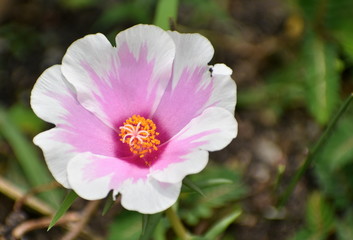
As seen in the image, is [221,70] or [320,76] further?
[320,76]

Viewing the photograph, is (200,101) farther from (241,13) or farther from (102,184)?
(241,13)

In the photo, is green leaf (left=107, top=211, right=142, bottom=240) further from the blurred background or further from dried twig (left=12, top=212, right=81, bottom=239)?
dried twig (left=12, top=212, right=81, bottom=239)

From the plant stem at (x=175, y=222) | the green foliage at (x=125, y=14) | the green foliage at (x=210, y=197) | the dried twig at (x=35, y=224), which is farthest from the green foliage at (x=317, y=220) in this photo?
the green foliage at (x=125, y=14)

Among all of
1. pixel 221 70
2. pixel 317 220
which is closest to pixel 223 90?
pixel 221 70

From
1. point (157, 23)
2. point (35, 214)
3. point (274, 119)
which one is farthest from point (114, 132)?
point (274, 119)

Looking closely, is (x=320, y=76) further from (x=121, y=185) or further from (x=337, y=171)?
(x=121, y=185)
